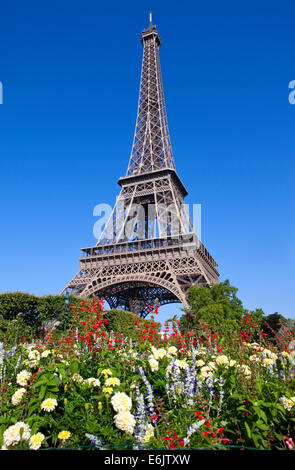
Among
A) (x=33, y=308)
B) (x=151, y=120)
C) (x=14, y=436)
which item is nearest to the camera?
(x=14, y=436)

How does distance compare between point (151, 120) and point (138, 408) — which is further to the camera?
point (151, 120)

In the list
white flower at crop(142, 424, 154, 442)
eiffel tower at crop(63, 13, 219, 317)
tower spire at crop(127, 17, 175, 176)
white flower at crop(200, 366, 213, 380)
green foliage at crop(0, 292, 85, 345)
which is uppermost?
tower spire at crop(127, 17, 175, 176)

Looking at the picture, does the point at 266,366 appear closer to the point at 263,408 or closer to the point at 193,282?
the point at 263,408

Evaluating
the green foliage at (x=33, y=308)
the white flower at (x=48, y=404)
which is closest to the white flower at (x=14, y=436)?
the white flower at (x=48, y=404)

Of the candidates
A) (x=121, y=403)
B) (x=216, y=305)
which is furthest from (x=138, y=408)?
(x=216, y=305)

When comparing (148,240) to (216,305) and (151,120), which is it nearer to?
Answer: (216,305)

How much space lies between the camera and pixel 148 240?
3419 centimetres

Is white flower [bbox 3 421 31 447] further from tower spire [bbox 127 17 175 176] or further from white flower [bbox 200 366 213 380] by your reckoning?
tower spire [bbox 127 17 175 176]

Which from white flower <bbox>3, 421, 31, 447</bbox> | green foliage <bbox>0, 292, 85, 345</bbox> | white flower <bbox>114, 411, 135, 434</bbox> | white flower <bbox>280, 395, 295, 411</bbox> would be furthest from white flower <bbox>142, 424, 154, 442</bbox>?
green foliage <bbox>0, 292, 85, 345</bbox>

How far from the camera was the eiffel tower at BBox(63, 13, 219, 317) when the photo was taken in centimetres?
3072

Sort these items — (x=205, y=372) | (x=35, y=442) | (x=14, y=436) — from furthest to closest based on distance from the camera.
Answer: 1. (x=205, y=372)
2. (x=35, y=442)
3. (x=14, y=436)

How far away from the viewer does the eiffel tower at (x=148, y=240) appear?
30.7m

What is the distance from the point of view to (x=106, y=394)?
283 centimetres
